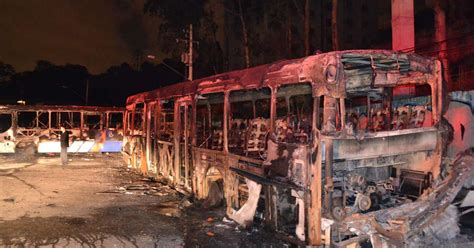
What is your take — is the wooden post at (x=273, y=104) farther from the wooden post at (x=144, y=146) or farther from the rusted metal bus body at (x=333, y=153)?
the wooden post at (x=144, y=146)

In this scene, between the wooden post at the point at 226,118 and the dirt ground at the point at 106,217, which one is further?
the wooden post at the point at 226,118

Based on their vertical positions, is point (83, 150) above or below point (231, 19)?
below

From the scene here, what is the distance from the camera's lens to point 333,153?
612cm

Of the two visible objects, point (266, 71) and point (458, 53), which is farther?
point (458, 53)

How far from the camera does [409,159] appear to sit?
720cm

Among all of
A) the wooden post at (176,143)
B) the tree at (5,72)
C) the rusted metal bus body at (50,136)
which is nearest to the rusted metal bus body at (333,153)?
the wooden post at (176,143)

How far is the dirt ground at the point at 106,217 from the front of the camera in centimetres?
732

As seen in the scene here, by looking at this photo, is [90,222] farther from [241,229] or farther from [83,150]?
[83,150]

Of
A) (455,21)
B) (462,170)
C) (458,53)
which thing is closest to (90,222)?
(462,170)

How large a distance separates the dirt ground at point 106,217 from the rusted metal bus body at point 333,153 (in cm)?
61

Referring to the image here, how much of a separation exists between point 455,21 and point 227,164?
841 inches

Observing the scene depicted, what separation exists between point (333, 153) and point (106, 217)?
17.3 feet

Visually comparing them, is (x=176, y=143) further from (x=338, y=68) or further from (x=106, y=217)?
(x=338, y=68)

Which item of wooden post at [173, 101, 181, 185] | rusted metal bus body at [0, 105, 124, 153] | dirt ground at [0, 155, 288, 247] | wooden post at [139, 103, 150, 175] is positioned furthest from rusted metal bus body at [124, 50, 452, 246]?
rusted metal bus body at [0, 105, 124, 153]
